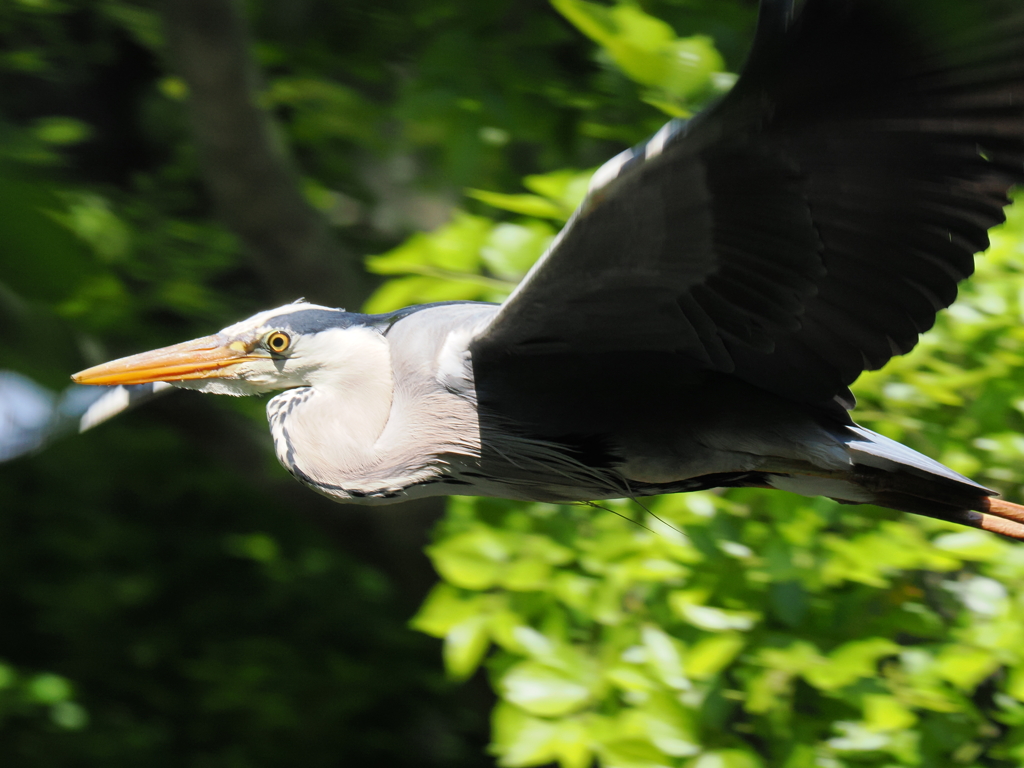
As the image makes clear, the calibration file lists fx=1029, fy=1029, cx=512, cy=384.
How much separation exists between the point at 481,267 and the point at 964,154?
128cm

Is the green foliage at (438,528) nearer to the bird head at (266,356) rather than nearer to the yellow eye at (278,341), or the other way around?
the bird head at (266,356)

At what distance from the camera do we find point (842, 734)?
1909 millimetres

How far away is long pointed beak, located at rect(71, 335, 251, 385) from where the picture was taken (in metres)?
1.24

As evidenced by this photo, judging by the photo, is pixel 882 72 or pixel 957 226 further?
pixel 957 226

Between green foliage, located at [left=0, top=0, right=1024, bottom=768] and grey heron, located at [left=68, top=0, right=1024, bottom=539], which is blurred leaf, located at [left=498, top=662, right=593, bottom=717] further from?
grey heron, located at [left=68, top=0, right=1024, bottom=539]

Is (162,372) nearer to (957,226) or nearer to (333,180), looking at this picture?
(957,226)

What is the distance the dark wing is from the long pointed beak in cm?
34

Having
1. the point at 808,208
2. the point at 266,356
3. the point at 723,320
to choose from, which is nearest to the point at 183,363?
the point at 266,356

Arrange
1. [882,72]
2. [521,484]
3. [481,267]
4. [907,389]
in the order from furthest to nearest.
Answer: [481,267], [907,389], [521,484], [882,72]


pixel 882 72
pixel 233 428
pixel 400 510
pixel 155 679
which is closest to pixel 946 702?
pixel 882 72

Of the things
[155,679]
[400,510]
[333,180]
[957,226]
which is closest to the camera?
[957,226]

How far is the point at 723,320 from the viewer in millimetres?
1066

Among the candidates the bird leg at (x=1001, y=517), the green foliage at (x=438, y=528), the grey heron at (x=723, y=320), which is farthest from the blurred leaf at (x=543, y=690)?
the bird leg at (x=1001, y=517)

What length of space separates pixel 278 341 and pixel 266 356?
25 millimetres
